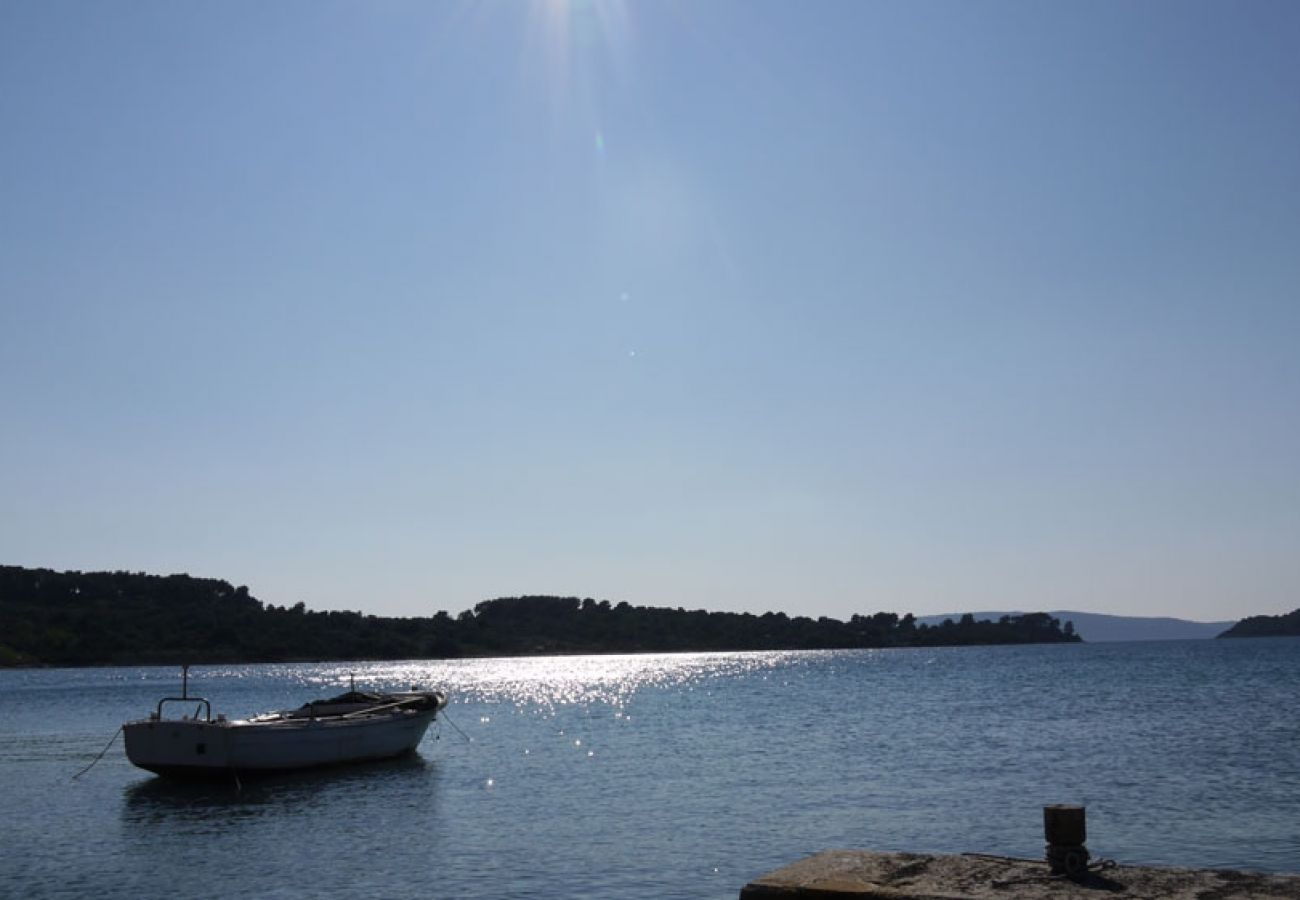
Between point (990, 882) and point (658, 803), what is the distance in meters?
21.6

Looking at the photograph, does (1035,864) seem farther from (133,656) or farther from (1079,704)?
(133,656)

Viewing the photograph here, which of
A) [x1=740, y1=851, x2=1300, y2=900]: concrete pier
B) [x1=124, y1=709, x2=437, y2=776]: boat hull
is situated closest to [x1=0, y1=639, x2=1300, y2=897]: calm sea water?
[x1=124, y1=709, x2=437, y2=776]: boat hull

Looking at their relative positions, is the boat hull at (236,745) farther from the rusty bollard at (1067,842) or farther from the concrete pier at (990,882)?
the rusty bollard at (1067,842)

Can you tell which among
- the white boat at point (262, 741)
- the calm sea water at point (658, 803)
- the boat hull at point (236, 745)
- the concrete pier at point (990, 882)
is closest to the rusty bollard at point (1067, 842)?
the concrete pier at point (990, 882)

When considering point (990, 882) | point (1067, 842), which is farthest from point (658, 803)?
point (990, 882)

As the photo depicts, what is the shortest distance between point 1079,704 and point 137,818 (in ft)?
183

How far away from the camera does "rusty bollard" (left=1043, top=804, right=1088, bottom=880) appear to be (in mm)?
12352

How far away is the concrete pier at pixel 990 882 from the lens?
11547 millimetres

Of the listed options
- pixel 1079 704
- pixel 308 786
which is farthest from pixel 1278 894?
pixel 1079 704

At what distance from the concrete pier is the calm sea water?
8.48 meters

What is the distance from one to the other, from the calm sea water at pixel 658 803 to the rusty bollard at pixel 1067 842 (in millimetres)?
9275

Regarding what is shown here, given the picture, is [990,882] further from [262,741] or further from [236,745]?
[262,741]

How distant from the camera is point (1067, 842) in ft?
41.0

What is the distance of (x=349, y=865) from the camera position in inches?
980
